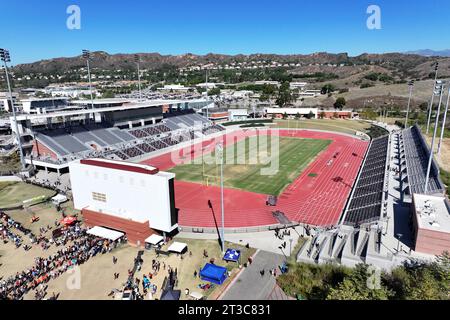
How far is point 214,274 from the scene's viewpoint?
21.3 meters

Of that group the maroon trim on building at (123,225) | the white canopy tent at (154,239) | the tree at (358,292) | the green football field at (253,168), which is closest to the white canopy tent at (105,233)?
the maroon trim on building at (123,225)

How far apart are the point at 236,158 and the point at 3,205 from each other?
3517 cm

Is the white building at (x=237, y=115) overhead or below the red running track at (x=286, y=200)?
overhead

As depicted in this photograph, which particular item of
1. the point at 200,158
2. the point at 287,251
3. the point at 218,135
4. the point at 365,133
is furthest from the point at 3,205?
the point at 365,133

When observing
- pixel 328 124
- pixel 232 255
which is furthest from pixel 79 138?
pixel 328 124

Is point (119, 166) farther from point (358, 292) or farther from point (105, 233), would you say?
point (358, 292)

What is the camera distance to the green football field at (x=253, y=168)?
138ft

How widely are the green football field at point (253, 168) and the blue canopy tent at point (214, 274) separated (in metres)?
18.0

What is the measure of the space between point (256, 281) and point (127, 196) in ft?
45.8

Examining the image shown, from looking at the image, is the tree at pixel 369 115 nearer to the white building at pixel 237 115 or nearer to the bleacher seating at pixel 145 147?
the white building at pixel 237 115

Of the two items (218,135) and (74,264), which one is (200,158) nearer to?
(218,135)

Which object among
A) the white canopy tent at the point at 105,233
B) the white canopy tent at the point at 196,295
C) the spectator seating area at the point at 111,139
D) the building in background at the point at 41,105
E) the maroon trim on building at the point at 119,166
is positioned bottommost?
the white canopy tent at the point at 196,295

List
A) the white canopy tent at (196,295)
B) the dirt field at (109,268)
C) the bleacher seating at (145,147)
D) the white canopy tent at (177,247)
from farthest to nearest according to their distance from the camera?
the bleacher seating at (145,147) → the white canopy tent at (177,247) → the dirt field at (109,268) → the white canopy tent at (196,295)

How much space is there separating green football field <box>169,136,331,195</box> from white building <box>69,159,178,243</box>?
15.7 meters
